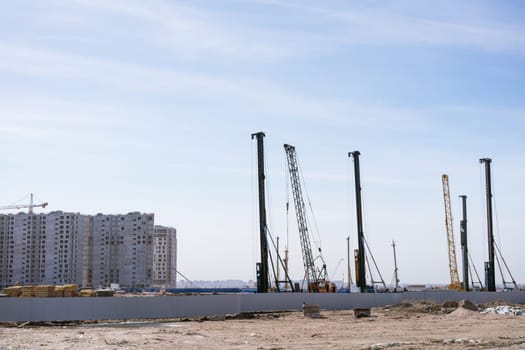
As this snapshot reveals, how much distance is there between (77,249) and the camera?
19000 cm

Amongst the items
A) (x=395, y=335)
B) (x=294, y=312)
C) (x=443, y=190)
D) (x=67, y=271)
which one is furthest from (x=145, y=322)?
(x=67, y=271)

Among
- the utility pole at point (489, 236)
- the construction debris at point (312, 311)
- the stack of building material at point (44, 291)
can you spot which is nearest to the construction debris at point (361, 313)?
the construction debris at point (312, 311)

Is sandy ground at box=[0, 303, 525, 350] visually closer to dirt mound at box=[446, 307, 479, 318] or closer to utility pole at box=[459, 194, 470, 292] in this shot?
dirt mound at box=[446, 307, 479, 318]

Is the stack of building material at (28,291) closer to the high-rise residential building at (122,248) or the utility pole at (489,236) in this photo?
the utility pole at (489,236)

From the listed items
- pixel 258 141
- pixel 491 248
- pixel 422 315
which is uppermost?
pixel 258 141

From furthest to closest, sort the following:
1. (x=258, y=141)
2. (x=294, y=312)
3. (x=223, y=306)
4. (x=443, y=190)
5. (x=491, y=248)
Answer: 1. (x=443, y=190)
2. (x=491, y=248)
3. (x=258, y=141)
4. (x=294, y=312)
5. (x=223, y=306)

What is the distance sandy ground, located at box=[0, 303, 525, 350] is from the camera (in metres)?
25.0

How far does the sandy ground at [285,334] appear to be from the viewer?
82.0ft

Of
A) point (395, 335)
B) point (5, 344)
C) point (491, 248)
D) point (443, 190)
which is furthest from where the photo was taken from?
point (443, 190)

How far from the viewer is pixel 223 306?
4347 centimetres

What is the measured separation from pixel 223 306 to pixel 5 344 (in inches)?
766

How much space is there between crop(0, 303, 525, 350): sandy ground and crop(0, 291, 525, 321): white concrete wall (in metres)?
0.95

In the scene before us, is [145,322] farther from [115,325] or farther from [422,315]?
[422,315]

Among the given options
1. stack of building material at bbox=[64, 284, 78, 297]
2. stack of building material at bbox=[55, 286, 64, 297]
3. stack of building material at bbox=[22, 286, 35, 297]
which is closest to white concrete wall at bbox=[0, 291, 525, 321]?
stack of building material at bbox=[64, 284, 78, 297]
